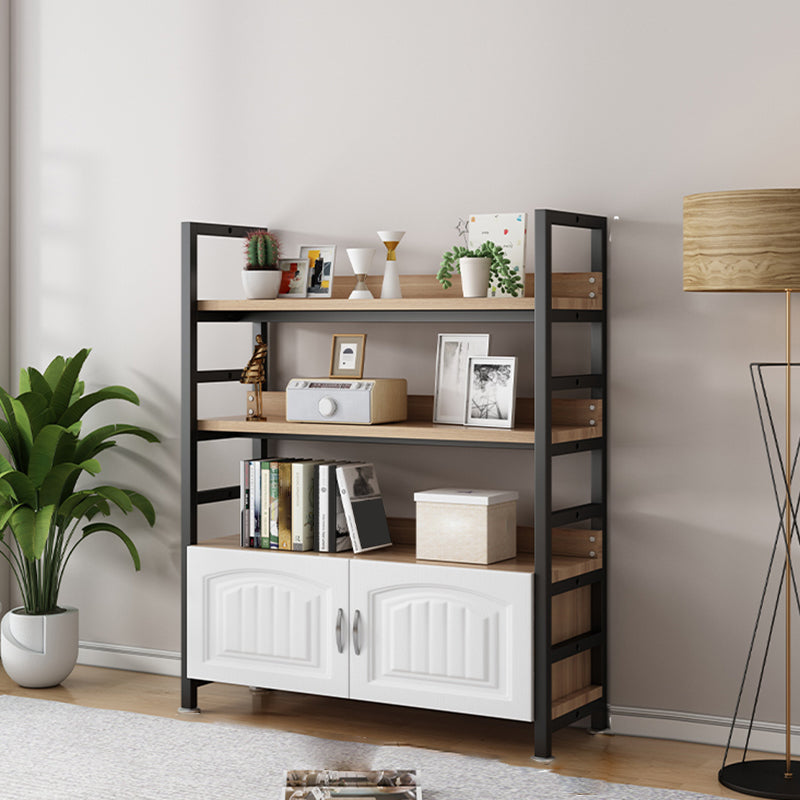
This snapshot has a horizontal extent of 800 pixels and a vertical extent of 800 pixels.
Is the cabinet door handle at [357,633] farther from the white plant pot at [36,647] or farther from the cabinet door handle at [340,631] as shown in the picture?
the white plant pot at [36,647]

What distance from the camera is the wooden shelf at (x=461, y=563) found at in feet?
11.3

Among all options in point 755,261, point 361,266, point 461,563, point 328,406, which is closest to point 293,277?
point 361,266

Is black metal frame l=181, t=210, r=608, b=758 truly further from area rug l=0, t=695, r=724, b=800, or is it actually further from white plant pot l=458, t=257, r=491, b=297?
area rug l=0, t=695, r=724, b=800

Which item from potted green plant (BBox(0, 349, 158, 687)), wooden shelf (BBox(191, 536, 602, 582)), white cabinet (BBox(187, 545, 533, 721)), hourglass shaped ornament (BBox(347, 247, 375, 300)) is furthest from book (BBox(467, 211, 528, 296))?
potted green plant (BBox(0, 349, 158, 687))

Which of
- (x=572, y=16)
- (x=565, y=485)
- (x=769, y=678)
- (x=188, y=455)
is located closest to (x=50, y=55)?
(x=188, y=455)

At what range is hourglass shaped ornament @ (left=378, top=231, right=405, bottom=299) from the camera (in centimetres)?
374

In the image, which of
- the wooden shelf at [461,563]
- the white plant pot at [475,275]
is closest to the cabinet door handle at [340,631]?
the wooden shelf at [461,563]

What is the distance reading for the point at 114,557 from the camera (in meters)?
4.54

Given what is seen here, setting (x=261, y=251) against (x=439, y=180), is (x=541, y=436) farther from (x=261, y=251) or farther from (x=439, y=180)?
(x=261, y=251)

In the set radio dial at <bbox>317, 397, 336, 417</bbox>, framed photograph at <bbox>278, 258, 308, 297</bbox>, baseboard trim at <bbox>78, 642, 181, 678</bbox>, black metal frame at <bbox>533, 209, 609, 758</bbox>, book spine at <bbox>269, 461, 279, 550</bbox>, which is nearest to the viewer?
black metal frame at <bbox>533, 209, 609, 758</bbox>

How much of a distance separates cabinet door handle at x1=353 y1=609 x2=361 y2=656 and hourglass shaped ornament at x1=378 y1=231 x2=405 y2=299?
95cm

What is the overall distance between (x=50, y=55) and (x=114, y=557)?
6.10ft

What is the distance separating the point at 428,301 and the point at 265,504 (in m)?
0.83

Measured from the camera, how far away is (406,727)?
147 inches
